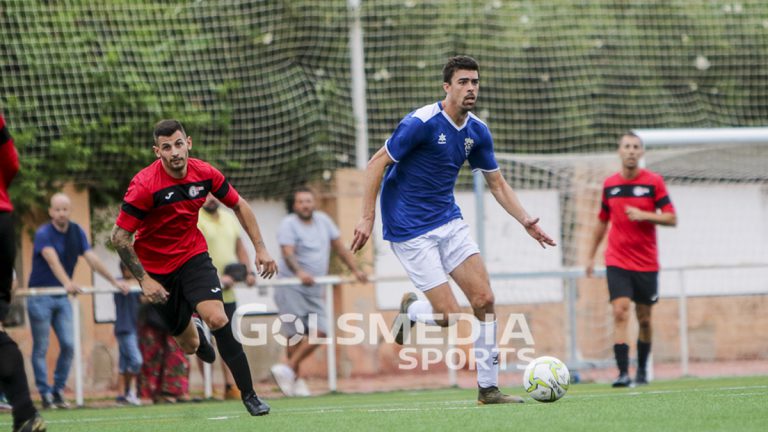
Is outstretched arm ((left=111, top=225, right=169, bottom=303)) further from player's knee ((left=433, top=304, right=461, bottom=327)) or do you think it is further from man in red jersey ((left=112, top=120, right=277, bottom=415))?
player's knee ((left=433, top=304, right=461, bottom=327))

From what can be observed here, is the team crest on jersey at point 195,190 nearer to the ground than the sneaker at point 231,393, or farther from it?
farther from it

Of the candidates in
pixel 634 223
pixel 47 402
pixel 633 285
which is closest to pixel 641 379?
pixel 633 285

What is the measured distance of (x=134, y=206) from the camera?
8.50 m

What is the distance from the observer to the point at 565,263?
16.8 metres

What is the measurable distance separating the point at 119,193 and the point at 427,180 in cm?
884

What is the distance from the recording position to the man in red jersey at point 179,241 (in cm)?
844

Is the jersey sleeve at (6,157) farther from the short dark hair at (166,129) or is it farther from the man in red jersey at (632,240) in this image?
the man in red jersey at (632,240)

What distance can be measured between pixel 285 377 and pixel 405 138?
17.0ft

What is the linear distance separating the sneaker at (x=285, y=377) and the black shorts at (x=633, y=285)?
3566 mm

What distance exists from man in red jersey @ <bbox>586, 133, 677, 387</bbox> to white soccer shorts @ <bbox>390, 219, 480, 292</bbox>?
3375 millimetres

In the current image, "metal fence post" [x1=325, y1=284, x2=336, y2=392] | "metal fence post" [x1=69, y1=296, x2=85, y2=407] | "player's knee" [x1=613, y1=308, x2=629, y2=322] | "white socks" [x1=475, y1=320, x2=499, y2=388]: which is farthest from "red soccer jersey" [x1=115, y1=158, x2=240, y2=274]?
→ "metal fence post" [x1=325, y1=284, x2=336, y2=392]

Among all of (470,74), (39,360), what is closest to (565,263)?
(39,360)

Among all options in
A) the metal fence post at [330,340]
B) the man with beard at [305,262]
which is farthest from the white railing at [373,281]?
the man with beard at [305,262]

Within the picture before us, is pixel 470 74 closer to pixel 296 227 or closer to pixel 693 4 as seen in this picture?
pixel 296 227
